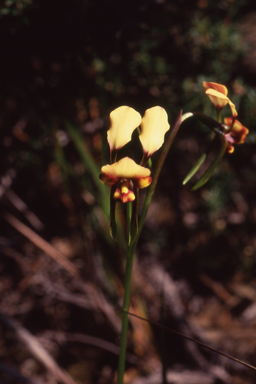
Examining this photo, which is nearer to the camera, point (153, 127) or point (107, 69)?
point (153, 127)

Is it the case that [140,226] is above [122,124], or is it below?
below

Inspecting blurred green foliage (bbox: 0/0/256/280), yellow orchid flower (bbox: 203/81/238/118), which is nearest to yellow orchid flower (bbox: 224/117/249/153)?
yellow orchid flower (bbox: 203/81/238/118)

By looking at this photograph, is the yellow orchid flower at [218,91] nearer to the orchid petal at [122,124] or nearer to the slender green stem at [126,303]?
the orchid petal at [122,124]

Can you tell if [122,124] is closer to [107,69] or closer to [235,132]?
[235,132]

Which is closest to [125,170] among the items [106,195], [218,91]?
[218,91]

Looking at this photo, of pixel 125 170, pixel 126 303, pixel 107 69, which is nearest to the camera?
pixel 125 170

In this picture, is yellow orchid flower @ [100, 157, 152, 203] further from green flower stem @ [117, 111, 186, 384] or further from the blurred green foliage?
the blurred green foliage

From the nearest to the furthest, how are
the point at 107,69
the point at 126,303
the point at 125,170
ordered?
the point at 125,170 → the point at 126,303 → the point at 107,69
